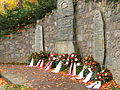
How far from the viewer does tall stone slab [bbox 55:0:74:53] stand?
19.7 ft

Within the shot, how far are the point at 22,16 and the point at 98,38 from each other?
18.5 ft

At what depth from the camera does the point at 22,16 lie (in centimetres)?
871

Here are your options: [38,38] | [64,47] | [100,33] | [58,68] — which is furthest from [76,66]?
[38,38]

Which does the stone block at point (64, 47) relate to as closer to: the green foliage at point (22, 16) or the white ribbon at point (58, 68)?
the white ribbon at point (58, 68)

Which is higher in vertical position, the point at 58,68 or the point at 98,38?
the point at 98,38

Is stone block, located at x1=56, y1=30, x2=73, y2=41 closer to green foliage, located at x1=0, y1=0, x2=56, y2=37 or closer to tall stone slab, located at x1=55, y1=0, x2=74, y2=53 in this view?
tall stone slab, located at x1=55, y1=0, x2=74, y2=53

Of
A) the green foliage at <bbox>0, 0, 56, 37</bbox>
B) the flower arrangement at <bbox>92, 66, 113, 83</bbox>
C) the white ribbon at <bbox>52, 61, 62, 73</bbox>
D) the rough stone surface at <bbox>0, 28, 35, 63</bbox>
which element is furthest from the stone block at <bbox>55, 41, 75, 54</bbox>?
the green foliage at <bbox>0, 0, 56, 37</bbox>

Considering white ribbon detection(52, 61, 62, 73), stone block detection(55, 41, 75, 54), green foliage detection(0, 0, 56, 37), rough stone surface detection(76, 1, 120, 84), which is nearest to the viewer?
rough stone surface detection(76, 1, 120, 84)

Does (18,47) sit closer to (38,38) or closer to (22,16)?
(38,38)

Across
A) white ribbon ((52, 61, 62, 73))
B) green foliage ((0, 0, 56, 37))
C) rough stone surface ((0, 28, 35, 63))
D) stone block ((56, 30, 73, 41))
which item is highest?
green foliage ((0, 0, 56, 37))

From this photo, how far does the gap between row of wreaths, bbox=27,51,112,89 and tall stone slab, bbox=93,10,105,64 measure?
0.24 meters

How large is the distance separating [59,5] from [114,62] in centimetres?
381

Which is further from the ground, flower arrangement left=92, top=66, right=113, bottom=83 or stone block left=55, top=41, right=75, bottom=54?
stone block left=55, top=41, right=75, bottom=54

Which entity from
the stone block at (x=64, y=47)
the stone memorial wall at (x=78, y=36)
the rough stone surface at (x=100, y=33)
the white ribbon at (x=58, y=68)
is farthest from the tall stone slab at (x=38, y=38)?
the rough stone surface at (x=100, y=33)
